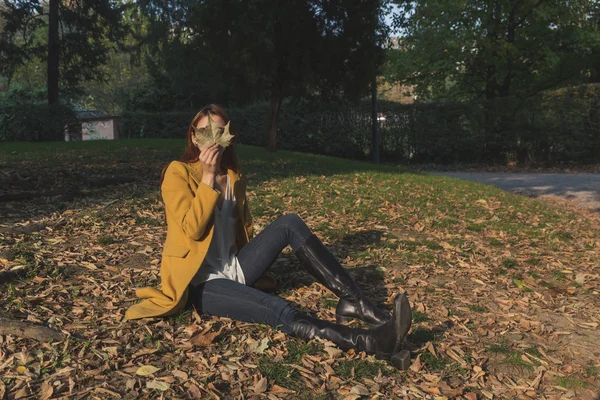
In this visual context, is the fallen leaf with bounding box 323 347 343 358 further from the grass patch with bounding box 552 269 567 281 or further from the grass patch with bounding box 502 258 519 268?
the grass patch with bounding box 552 269 567 281

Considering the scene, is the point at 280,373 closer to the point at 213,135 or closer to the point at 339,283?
the point at 339,283

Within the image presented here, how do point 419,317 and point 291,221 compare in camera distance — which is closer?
point 291,221

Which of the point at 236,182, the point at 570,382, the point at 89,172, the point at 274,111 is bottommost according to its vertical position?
the point at 570,382

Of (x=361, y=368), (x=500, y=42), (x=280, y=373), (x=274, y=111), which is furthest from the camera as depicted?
(x=500, y=42)

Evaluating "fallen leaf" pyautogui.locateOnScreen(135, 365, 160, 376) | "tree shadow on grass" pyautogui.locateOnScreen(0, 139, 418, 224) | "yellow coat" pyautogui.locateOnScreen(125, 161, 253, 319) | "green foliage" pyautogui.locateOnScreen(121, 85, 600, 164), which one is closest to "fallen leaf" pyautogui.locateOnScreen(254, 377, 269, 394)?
"fallen leaf" pyautogui.locateOnScreen(135, 365, 160, 376)

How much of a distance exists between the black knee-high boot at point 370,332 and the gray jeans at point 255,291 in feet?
0.41

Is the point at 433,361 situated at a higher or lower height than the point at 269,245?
lower

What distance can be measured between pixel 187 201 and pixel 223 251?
1.61 feet

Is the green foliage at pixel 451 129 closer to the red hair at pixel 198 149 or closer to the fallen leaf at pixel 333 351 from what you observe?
the red hair at pixel 198 149

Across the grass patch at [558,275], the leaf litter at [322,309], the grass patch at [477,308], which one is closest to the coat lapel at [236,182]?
the leaf litter at [322,309]

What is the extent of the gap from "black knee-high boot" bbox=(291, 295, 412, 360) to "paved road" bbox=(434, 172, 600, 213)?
9167 mm

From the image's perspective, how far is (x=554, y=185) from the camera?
1389 centimetres

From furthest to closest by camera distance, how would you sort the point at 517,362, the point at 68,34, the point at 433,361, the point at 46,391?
1. the point at 68,34
2. the point at 517,362
3. the point at 433,361
4. the point at 46,391

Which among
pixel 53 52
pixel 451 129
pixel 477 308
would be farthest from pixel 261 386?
pixel 53 52
